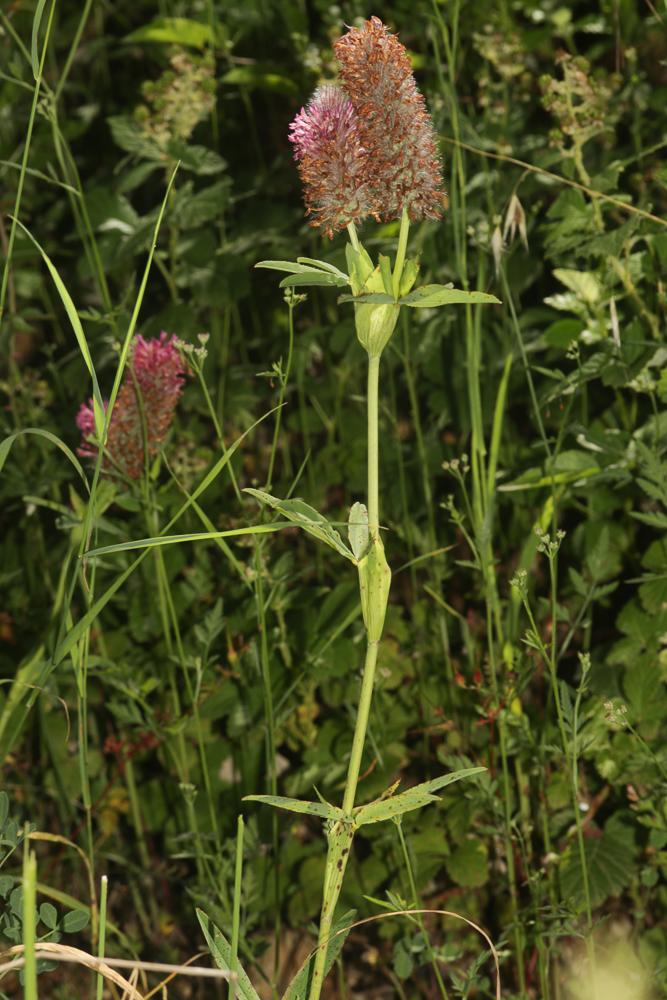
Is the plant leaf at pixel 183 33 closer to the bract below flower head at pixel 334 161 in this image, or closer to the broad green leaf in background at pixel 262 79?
the broad green leaf in background at pixel 262 79

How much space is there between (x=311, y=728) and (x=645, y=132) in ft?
3.38

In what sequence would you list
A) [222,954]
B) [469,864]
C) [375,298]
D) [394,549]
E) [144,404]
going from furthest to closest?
[394,549] → [469,864] → [144,404] → [222,954] → [375,298]

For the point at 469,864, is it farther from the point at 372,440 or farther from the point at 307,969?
the point at 372,440

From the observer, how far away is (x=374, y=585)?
2.47 feet

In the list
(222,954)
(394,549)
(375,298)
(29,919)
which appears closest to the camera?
(29,919)

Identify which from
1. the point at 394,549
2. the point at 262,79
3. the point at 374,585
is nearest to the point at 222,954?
the point at 374,585

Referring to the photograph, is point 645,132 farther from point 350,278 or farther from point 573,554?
point 350,278

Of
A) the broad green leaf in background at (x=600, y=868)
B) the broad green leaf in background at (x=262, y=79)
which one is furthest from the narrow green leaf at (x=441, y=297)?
the broad green leaf in background at (x=262, y=79)

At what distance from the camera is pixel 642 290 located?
1393mm

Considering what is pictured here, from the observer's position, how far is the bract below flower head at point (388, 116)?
73 cm

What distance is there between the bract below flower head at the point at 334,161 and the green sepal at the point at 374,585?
231 millimetres

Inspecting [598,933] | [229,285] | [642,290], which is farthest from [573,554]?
[229,285]

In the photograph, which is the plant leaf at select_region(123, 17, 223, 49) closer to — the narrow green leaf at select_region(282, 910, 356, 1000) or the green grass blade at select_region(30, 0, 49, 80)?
the green grass blade at select_region(30, 0, 49, 80)

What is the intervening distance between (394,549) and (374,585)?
821 mm
